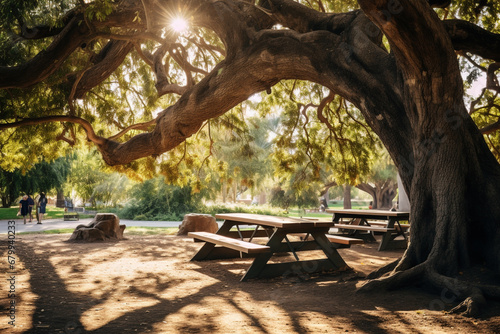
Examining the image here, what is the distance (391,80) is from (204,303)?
3.79m

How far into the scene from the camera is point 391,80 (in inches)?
219

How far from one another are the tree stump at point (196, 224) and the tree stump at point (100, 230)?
203 cm

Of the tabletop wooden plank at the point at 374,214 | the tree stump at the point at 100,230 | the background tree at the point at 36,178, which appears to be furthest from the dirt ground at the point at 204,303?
the background tree at the point at 36,178

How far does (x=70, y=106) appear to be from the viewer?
31.9 feet

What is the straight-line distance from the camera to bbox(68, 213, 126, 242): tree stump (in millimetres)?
11086

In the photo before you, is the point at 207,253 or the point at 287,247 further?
the point at 207,253

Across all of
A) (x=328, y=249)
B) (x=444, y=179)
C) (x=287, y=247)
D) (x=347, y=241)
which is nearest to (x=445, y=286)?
(x=444, y=179)

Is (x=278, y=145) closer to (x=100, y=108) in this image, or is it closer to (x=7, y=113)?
(x=100, y=108)

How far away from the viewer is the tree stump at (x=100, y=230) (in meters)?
11.1

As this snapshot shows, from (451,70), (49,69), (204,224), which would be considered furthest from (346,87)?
(204,224)

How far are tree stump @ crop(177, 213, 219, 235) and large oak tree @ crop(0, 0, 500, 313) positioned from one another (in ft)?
16.5

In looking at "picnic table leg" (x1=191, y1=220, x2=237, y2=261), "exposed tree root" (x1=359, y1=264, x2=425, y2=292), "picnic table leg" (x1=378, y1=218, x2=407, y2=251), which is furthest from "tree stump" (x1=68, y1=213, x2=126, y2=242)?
"exposed tree root" (x1=359, y1=264, x2=425, y2=292)

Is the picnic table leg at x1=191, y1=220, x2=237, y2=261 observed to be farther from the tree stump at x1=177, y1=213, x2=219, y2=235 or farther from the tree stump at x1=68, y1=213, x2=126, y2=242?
the tree stump at x1=177, y1=213, x2=219, y2=235

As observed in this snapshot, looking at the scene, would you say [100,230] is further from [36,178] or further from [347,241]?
[36,178]
